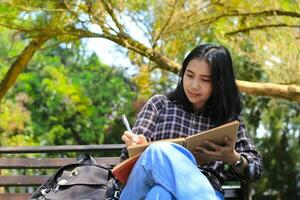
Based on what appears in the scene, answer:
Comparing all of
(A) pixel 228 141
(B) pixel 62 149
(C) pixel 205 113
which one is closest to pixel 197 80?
(C) pixel 205 113

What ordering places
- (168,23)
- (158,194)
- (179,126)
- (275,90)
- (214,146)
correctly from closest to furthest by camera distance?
(158,194) < (214,146) < (179,126) < (275,90) < (168,23)

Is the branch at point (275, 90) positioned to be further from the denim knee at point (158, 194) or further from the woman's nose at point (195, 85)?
the denim knee at point (158, 194)

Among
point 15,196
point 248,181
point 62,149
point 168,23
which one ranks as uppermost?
point 168,23

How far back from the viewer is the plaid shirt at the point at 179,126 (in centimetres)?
250

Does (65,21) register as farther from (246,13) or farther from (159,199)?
(159,199)

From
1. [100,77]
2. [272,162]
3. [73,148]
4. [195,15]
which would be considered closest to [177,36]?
[195,15]

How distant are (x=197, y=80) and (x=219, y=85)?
118 millimetres

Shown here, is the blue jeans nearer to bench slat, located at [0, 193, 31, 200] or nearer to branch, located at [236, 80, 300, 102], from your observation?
bench slat, located at [0, 193, 31, 200]

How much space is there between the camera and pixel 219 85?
2.57 meters

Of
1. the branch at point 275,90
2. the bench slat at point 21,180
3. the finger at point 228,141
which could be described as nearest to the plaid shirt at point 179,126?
the finger at point 228,141

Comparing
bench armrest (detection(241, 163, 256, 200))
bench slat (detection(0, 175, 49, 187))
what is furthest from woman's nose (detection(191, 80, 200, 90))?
bench slat (detection(0, 175, 49, 187))

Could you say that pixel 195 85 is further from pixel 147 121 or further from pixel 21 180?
pixel 21 180

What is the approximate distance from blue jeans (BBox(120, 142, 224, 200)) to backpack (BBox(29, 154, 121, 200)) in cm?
36

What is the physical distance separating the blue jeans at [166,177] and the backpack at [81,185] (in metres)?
0.36
